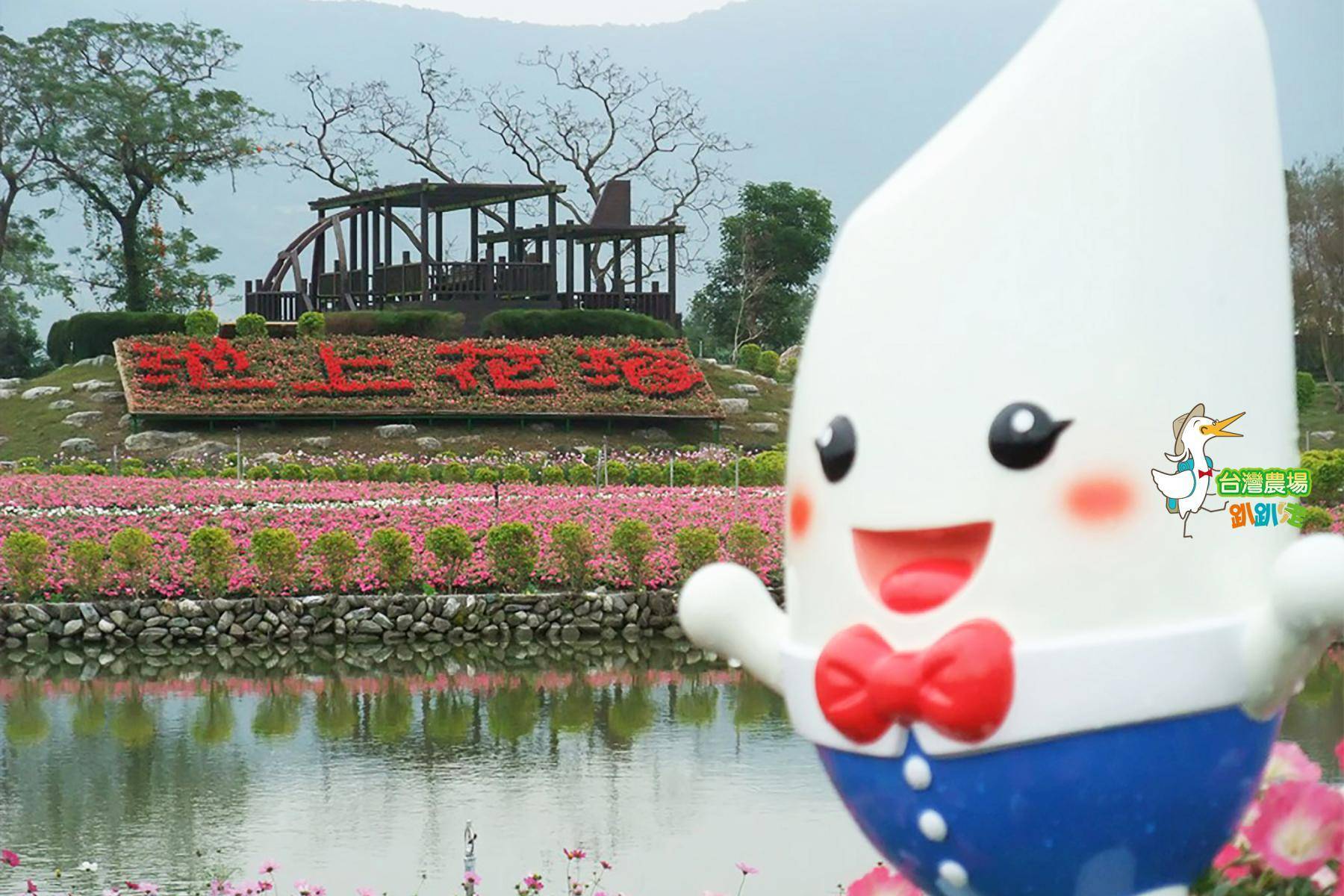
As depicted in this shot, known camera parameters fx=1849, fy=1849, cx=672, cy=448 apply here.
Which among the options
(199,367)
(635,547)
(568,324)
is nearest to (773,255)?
(568,324)

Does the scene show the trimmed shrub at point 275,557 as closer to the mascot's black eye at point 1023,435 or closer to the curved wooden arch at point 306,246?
the mascot's black eye at point 1023,435

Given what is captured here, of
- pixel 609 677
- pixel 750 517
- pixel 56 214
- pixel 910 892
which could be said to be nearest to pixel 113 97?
pixel 56 214

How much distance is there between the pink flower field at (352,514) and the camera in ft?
47.6

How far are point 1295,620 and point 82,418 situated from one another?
27.9 m

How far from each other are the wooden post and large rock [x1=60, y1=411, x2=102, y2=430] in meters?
6.94

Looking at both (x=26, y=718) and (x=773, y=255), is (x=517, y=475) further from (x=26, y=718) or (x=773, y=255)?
(x=773, y=255)

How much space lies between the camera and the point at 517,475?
80.9ft

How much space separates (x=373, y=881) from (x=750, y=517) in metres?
9.99

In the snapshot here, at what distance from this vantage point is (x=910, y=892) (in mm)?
3854

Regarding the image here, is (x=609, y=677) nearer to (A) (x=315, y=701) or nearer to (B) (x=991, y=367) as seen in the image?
(A) (x=315, y=701)

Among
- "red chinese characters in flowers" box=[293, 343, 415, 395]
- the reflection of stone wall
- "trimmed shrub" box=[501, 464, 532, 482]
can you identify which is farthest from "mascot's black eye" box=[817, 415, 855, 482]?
"red chinese characters in flowers" box=[293, 343, 415, 395]

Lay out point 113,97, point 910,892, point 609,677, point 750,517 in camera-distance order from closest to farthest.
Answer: point 910,892 < point 609,677 < point 750,517 < point 113,97

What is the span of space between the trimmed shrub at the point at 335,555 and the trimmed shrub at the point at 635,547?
6.64 ft

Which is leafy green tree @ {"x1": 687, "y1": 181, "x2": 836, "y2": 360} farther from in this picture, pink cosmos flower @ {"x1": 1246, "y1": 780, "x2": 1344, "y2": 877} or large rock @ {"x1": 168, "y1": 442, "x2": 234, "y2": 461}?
pink cosmos flower @ {"x1": 1246, "y1": 780, "x2": 1344, "y2": 877}
